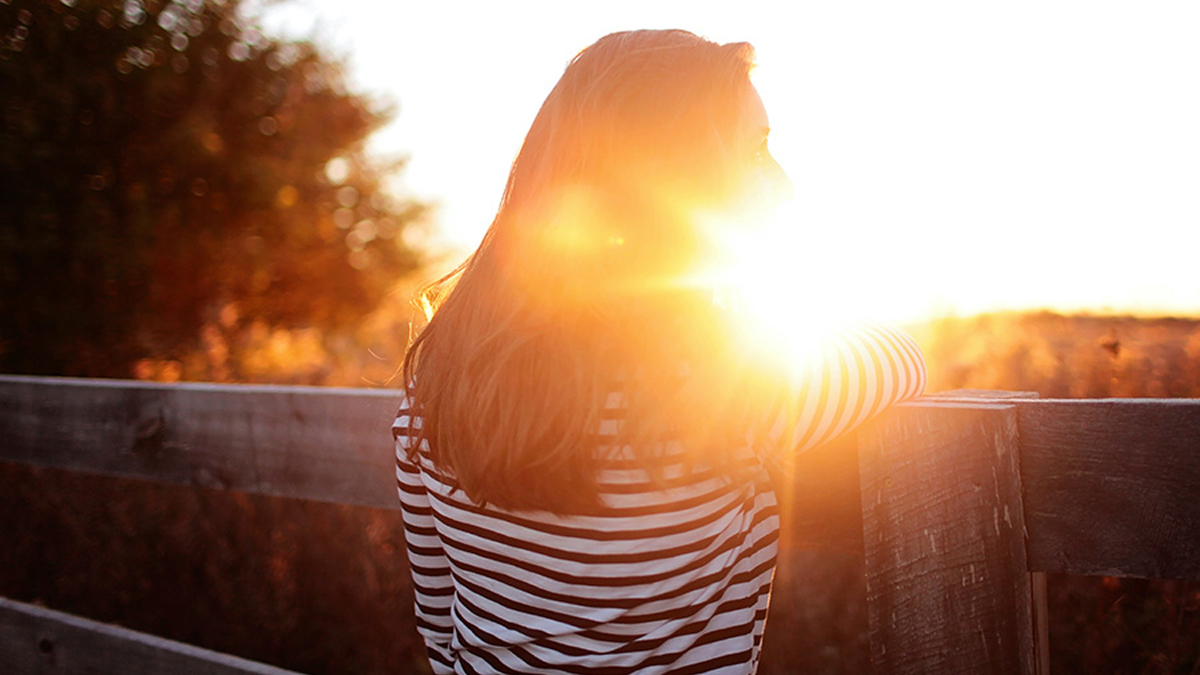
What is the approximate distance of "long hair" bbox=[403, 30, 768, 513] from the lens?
1.05 m

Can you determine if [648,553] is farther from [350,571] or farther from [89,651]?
[350,571]

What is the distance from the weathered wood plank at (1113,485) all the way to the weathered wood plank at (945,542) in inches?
1.6

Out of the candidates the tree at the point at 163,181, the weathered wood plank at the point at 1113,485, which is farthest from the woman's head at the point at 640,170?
the tree at the point at 163,181

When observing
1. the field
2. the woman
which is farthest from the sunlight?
the field

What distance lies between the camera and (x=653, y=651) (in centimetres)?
114

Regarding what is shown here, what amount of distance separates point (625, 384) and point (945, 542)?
616 millimetres

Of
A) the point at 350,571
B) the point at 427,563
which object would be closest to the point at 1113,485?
the point at 427,563

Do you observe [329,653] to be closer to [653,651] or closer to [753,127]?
[653,651]

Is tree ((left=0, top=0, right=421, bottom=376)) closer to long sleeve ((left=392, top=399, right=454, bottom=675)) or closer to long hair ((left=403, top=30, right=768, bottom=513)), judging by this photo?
long sleeve ((left=392, top=399, right=454, bottom=675))

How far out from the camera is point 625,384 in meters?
1.06

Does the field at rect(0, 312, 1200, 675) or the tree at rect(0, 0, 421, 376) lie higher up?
the tree at rect(0, 0, 421, 376)

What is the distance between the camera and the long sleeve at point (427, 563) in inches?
55.8

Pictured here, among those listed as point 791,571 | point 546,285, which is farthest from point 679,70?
point 791,571

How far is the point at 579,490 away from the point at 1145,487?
2.68ft
